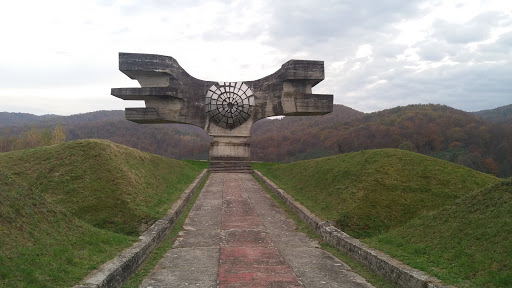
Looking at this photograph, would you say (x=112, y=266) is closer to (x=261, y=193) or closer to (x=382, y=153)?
(x=261, y=193)

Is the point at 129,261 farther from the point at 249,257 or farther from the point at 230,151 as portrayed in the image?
the point at 230,151

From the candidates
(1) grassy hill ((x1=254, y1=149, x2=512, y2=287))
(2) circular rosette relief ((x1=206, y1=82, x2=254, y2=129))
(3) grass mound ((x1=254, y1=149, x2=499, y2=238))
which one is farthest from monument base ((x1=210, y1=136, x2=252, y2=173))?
(3) grass mound ((x1=254, y1=149, x2=499, y2=238))

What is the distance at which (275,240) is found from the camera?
858 centimetres

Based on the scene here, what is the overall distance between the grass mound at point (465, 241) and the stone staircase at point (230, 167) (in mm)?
16378

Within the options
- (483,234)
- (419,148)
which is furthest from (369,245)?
(419,148)

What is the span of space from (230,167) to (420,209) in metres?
15.5

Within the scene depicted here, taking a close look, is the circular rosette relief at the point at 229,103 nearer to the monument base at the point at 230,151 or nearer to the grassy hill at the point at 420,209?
the monument base at the point at 230,151

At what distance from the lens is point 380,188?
1108cm

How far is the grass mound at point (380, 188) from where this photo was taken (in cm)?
960

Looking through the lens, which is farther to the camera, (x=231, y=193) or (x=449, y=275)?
(x=231, y=193)

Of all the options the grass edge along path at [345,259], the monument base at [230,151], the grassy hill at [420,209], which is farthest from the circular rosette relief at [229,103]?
the grass edge along path at [345,259]

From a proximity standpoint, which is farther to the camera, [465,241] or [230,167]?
[230,167]

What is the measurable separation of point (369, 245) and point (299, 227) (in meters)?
2.76

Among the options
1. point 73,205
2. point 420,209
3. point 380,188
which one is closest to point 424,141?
point 380,188
